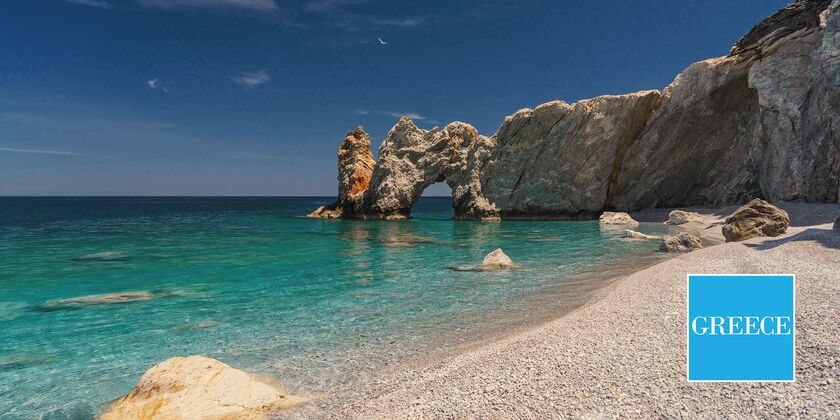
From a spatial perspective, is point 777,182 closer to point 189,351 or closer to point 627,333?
point 627,333

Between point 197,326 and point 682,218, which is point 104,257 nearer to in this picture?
point 197,326

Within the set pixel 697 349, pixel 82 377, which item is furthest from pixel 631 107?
pixel 82 377

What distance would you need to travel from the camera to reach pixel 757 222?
1738cm

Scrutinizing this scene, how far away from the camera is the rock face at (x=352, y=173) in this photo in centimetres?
6019

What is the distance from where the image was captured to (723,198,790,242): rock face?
16734 mm

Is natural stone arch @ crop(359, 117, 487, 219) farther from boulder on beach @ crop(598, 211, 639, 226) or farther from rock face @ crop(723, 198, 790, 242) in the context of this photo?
rock face @ crop(723, 198, 790, 242)

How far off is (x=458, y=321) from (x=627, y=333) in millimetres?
4274

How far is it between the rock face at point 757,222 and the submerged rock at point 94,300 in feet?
71.4

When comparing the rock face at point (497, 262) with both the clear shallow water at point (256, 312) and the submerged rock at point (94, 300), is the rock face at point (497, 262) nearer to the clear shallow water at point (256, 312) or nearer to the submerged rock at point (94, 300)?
the clear shallow water at point (256, 312)

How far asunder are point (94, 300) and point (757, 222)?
23982 millimetres

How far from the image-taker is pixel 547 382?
5.49 metres

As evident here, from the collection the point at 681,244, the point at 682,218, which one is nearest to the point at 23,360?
the point at 681,244

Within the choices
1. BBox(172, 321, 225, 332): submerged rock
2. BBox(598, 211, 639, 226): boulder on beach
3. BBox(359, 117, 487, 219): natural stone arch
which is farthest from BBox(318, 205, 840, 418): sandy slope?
BBox(359, 117, 487, 219): natural stone arch

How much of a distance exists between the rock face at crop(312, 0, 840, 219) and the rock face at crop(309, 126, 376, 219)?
0.43 metres
